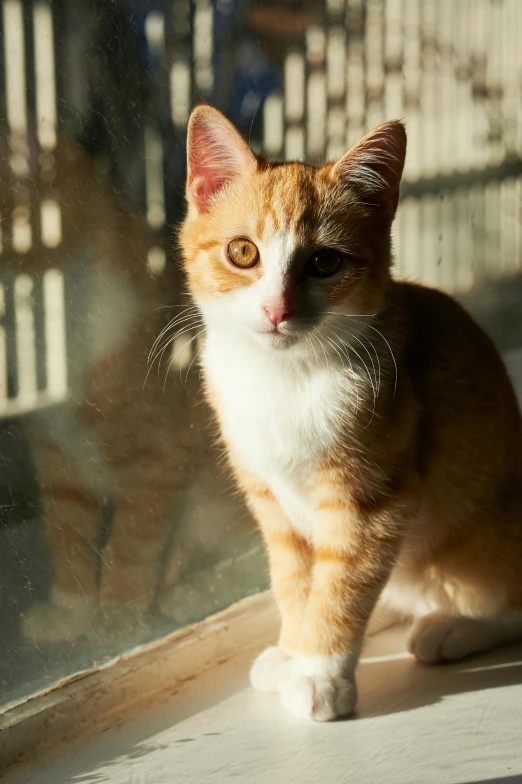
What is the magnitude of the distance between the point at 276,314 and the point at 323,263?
12 cm

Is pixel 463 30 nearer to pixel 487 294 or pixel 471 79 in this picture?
pixel 471 79

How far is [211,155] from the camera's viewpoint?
126 cm

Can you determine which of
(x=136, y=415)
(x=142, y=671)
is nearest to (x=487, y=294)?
(x=136, y=415)

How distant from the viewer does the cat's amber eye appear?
3.98ft

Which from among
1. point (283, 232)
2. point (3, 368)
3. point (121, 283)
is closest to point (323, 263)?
point (283, 232)

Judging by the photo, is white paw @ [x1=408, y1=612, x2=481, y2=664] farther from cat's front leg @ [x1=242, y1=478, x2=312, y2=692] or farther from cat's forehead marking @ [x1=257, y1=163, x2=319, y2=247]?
cat's forehead marking @ [x1=257, y1=163, x2=319, y2=247]

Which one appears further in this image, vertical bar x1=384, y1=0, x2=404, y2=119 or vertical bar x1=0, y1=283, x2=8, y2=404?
vertical bar x1=384, y1=0, x2=404, y2=119

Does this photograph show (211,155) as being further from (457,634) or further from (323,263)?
(457,634)

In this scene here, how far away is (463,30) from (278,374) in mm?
1174

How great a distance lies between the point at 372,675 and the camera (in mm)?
1385

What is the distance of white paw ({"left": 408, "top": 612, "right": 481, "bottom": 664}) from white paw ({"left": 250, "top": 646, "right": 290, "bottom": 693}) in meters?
0.21

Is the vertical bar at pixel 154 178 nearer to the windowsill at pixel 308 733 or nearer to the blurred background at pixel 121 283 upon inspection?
the blurred background at pixel 121 283

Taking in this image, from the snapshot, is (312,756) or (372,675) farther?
(372,675)

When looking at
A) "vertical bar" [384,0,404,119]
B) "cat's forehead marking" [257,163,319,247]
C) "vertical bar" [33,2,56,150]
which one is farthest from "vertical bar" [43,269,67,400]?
"vertical bar" [384,0,404,119]
